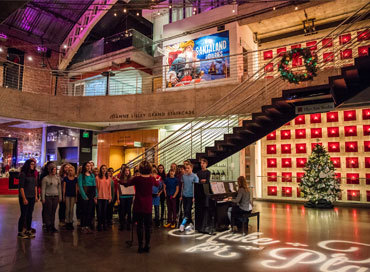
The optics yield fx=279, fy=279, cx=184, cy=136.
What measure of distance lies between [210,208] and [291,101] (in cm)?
342

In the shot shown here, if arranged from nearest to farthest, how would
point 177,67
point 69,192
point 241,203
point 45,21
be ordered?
point 241,203 < point 69,192 < point 177,67 < point 45,21

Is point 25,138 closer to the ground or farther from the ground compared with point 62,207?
farther from the ground

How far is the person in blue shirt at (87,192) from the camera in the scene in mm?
6160

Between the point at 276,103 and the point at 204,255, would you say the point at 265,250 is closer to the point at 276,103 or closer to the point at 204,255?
the point at 204,255

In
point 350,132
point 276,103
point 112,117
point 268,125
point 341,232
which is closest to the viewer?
point 341,232

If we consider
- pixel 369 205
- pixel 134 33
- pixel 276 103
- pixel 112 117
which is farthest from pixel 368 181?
pixel 134 33

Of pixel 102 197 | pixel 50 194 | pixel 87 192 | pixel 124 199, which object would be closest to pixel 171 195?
pixel 124 199

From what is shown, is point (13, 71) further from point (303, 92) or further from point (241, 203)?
point (303, 92)

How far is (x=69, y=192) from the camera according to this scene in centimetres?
653

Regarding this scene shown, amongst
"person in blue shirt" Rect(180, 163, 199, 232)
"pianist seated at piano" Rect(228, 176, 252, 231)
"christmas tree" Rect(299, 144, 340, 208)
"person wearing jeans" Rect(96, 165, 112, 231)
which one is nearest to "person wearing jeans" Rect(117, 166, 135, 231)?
"person wearing jeans" Rect(96, 165, 112, 231)

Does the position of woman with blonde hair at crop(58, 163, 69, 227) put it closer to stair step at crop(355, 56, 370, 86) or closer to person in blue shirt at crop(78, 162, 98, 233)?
person in blue shirt at crop(78, 162, 98, 233)

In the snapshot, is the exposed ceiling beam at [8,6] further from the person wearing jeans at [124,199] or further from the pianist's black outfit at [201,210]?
the pianist's black outfit at [201,210]

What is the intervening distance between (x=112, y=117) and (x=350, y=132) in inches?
401

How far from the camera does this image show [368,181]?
34.9 ft
